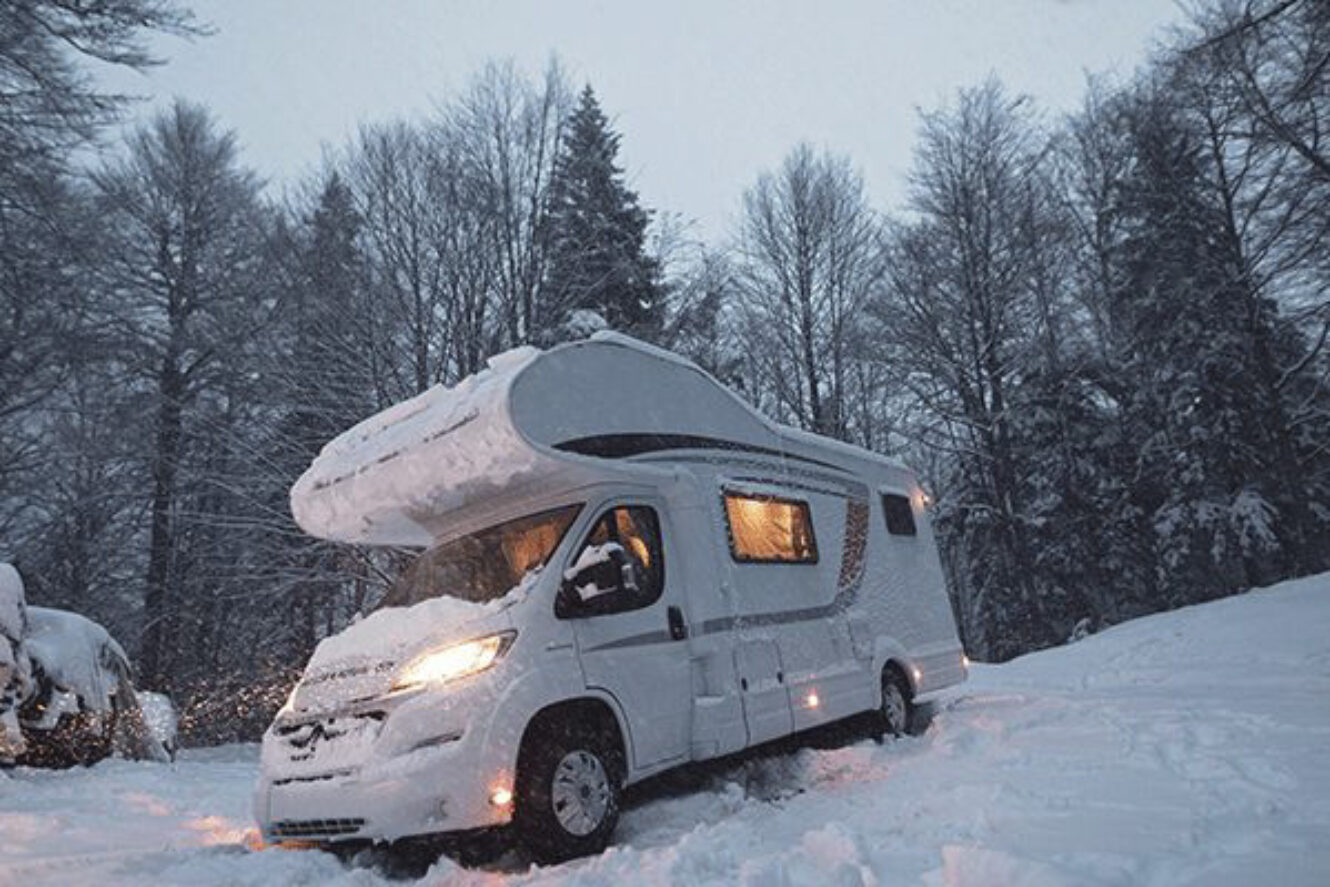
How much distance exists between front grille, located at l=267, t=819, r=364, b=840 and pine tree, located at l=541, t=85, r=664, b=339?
11.7 meters

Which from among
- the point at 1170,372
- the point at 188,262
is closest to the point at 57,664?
the point at 188,262

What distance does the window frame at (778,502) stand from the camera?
6738 mm

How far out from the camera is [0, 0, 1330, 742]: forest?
14.4 m

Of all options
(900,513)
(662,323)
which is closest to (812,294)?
(662,323)

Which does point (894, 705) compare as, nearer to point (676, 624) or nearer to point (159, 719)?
point (676, 624)

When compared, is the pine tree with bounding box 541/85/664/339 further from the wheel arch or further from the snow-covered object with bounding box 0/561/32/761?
the wheel arch

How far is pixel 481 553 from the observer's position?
19.0 ft

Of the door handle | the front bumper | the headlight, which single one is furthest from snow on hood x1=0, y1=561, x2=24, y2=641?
the door handle

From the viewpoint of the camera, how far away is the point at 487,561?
569cm

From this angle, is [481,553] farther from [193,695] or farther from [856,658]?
[193,695]

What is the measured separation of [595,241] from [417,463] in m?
13.0

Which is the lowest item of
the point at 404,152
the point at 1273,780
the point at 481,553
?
the point at 1273,780

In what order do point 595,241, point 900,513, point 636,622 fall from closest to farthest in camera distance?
point 636,622 → point 900,513 → point 595,241

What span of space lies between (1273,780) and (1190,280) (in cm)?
1994
